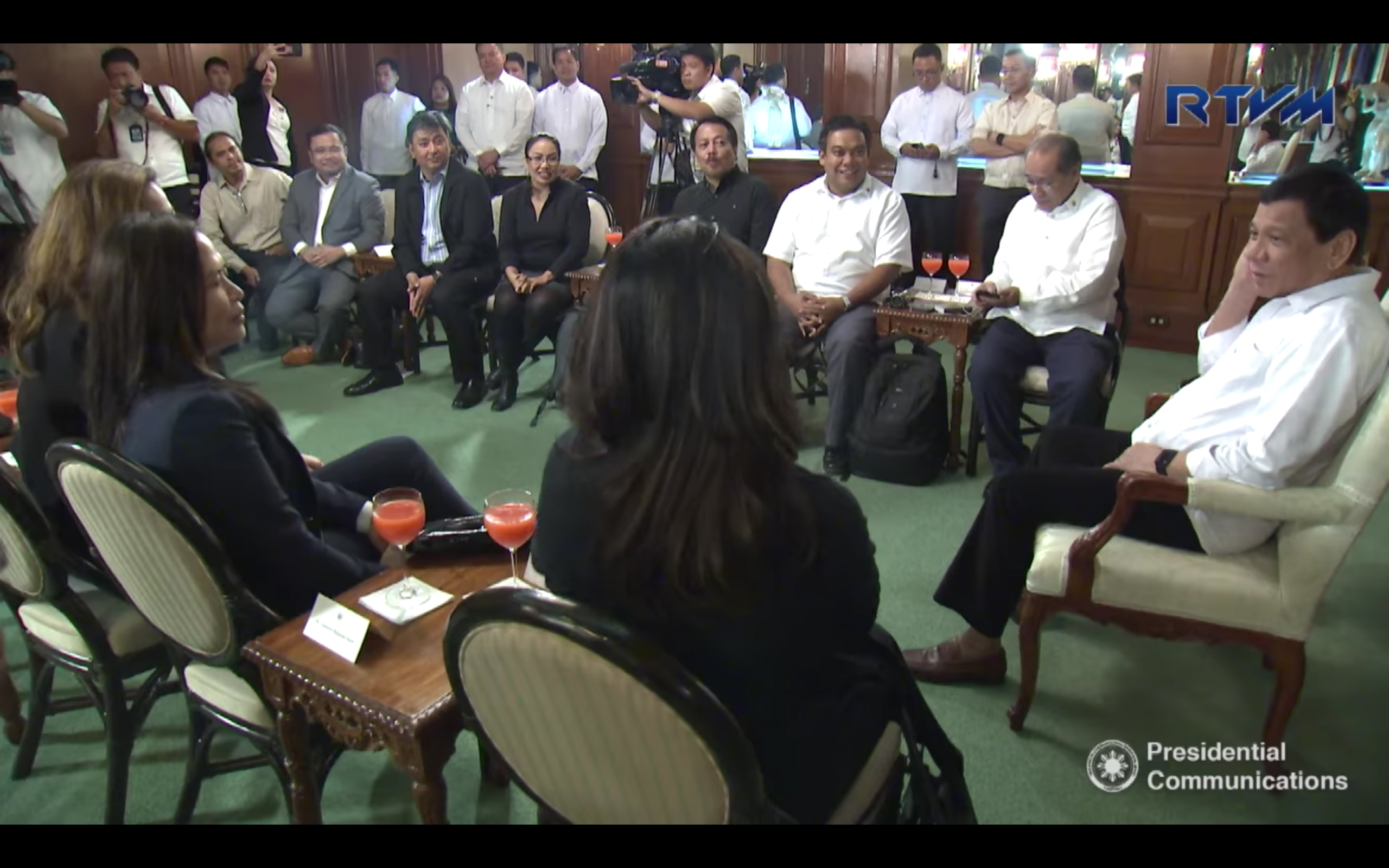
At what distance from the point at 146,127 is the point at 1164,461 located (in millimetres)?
5741

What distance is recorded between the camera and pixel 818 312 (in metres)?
3.31

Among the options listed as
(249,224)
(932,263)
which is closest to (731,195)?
(932,263)

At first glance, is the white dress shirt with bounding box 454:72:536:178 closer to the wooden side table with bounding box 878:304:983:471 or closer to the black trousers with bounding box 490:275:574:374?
the black trousers with bounding box 490:275:574:374

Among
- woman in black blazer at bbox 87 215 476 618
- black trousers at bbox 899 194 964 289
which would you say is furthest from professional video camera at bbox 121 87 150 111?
woman in black blazer at bbox 87 215 476 618

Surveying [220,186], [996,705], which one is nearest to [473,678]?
[996,705]

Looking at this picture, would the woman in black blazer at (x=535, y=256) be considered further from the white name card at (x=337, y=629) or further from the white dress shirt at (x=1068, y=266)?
the white name card at (x=337, y=629)

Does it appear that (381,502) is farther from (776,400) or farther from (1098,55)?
(1098,55)

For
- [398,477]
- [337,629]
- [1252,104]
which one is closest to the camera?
[337,629]

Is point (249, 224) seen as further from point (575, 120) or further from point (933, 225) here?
point (933, 225)

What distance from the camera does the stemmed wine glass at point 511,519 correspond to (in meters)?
1.42

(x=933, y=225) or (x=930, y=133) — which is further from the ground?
(x=930, y=133)

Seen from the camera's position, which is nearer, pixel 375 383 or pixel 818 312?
pixel 818 312

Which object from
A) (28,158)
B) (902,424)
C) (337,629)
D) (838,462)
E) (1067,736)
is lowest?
(1067,736)

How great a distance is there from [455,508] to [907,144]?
3864 mm
